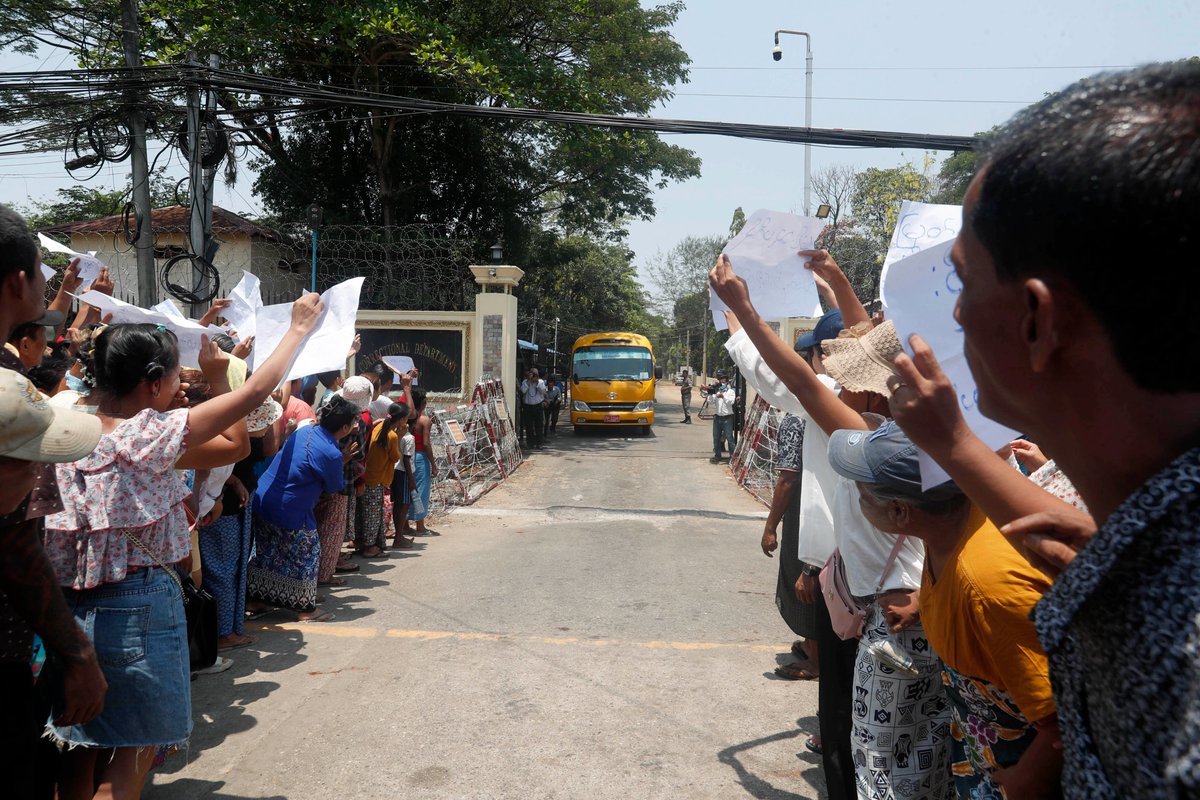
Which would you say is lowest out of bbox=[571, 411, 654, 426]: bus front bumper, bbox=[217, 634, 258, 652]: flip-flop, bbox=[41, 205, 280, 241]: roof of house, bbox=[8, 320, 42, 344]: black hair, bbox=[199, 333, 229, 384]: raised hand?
bbox=[571, 411, 654, 426]: bus front bumper

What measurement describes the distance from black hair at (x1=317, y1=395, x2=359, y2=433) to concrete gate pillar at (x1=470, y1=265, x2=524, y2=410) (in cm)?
944

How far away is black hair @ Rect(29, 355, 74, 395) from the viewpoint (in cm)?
349

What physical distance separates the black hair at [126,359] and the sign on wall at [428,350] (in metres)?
12.7

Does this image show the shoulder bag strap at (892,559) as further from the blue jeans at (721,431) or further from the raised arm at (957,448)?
the blue jeans at (721,431)

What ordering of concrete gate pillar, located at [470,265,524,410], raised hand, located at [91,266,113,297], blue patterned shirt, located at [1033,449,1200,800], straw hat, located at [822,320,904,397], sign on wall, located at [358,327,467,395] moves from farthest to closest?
sign on wall, located at [358,327,467,395] → concrete gate pillar, located at [470,265,524,410] → raised hand, located at [91,266,113,297] → straw hat, located at [822,320,904,397] → blue patterned shirt, located at [1033,449,1200,800]

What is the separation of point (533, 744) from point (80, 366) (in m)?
2.95

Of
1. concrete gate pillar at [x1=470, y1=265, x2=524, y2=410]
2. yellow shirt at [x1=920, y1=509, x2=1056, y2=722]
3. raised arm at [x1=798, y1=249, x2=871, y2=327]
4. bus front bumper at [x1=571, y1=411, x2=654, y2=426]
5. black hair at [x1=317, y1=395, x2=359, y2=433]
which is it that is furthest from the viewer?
bus front bumper at [x1=571, y1=411, x2=654, y2=426]

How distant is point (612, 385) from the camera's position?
21453 mm

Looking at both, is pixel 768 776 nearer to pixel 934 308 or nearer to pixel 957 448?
pixel 934 308

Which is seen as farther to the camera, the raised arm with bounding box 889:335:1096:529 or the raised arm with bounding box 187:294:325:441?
the raised arm with bounding box 187:294:325:441

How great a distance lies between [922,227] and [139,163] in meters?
10.4

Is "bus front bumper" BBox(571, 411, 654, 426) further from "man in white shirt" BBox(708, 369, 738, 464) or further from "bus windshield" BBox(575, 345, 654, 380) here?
"man in white shirt" BBox(708, 369, 738, 464)

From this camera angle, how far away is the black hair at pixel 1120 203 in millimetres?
758

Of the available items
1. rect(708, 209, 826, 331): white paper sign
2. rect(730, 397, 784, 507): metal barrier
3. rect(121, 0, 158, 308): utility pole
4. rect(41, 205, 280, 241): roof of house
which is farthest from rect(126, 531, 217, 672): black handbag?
rect(41, 205, 280, 241): roof of house
